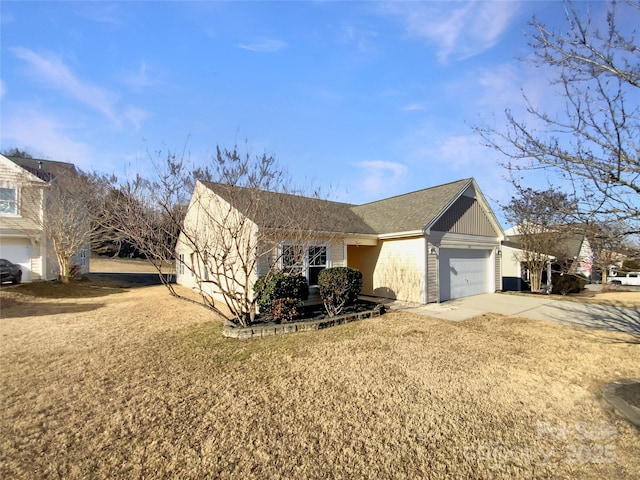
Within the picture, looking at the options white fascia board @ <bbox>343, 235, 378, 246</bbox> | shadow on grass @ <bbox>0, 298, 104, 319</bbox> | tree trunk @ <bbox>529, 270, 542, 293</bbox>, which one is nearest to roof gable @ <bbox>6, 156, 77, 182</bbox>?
shadow on grass @ <bbox>0, 298, 104, 319</bbox>

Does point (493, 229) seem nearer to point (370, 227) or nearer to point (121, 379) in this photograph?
point (370, 227)

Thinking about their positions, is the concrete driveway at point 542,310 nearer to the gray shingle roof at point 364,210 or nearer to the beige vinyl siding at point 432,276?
the beige vinyl siding at point 432,276

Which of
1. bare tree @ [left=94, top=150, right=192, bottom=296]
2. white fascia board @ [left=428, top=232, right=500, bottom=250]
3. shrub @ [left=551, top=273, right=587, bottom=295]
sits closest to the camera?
bare tree @ [left=94, top=150, right=192, bottom=296]

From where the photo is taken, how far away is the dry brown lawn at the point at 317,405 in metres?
2.93

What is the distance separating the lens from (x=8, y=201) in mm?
16516

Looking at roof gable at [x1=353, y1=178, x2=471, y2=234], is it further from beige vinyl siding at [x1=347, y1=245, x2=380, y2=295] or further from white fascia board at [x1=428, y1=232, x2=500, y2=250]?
beige vinyl siding at [x1=347, y1=245, x2=380, y2=295]

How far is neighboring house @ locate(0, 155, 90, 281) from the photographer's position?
16.4m

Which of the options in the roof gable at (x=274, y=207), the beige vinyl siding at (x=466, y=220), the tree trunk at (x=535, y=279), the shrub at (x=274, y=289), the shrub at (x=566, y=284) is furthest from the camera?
the shrub at (x=566, y=284)

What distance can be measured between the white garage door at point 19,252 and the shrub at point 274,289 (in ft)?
55.5

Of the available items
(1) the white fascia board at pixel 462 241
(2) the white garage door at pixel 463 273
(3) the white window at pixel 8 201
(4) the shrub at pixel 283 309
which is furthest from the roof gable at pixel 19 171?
(2) the white garage door at pixel 463 273

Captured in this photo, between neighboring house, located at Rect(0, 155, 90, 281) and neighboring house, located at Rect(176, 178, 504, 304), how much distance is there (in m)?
10.6

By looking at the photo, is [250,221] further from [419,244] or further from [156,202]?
[419,244]

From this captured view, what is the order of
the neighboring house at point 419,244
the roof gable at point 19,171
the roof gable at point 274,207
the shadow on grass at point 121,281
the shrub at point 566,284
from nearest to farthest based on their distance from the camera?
the roof gable at point 274,207 → the neighboring house at point 419,244 → the roof gable at point 19,171 → the shrub at point 566,284 → the shadow on grass at point 121,281

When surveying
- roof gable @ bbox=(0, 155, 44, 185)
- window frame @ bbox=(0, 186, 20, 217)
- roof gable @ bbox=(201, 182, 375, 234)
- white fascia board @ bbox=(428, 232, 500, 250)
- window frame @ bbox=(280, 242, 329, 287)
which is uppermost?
roof gable @ bbox=(0, 155, 44, 185)
